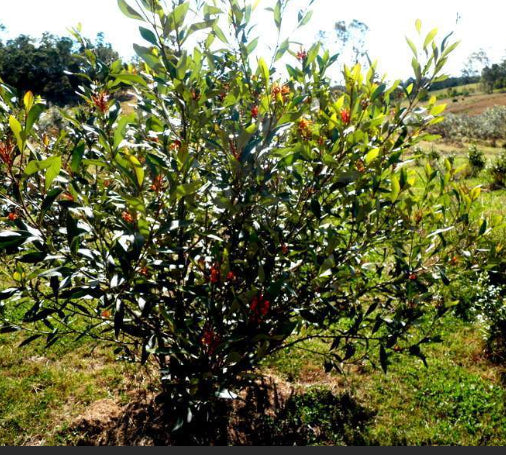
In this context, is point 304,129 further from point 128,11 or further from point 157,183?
point 128,11

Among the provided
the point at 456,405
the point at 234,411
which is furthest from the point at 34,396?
the point at 456,405

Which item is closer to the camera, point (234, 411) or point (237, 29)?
point (237, 29)

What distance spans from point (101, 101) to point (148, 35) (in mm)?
1010

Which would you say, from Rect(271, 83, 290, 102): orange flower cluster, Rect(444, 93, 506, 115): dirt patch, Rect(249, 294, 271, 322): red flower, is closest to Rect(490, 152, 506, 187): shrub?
Rect(271, 83, 290, 102): orange flower cluster

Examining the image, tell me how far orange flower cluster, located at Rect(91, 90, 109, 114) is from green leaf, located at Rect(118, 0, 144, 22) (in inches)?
37.8

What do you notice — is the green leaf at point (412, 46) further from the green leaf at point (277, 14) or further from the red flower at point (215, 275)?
the red flower at point (215, 275)

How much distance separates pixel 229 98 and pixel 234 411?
2.54 m

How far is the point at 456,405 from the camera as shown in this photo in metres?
3.62

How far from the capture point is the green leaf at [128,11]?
154cm

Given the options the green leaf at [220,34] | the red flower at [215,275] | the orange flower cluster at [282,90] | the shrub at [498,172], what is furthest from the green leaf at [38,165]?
the shrub at [498,172]

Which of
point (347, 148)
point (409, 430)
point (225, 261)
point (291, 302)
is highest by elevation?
point (347, 148)

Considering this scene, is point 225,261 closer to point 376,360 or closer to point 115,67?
point 115,67

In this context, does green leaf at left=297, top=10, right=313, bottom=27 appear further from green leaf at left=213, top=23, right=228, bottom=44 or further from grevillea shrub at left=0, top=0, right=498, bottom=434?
green leaf at left=213, top=23, right=228, bottom=44

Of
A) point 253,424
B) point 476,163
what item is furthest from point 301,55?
point 476,163
